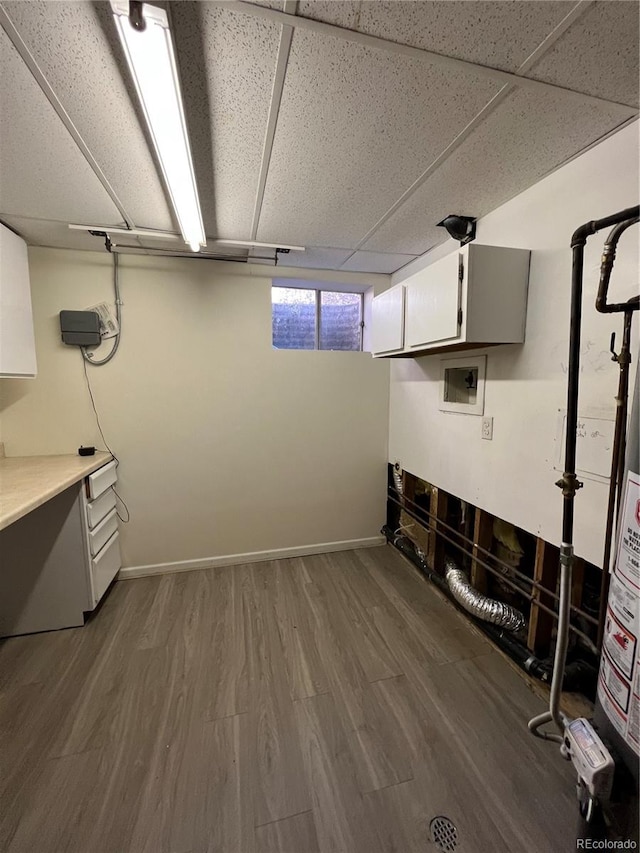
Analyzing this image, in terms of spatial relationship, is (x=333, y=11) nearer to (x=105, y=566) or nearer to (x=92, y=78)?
(x=92, y=78)

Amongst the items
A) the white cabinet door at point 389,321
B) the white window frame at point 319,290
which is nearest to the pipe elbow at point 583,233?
the white cabinet door at point 389,321

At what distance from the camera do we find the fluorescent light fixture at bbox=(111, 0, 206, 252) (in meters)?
0.87

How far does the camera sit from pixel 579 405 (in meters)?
1.48

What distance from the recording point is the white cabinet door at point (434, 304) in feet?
5.63

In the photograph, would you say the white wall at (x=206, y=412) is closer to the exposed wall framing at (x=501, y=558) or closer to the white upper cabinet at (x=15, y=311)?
the white upper cabinet at (x=15, y=311)

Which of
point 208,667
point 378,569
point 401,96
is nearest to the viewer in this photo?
point 401,96

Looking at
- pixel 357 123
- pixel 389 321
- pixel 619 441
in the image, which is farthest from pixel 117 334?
pixel 619 441

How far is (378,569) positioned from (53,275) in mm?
3363

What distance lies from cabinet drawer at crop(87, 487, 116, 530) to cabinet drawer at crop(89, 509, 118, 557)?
0.04 m

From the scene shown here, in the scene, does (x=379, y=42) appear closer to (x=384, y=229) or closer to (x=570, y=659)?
(x=384, y=229)

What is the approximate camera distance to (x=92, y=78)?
3.54ft

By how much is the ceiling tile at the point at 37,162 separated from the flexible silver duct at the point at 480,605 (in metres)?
3.02

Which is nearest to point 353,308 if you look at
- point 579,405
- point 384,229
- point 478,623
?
point 384,229

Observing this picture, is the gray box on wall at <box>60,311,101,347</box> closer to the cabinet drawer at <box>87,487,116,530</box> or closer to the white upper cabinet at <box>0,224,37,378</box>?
the white upper cabinet at <box>0,224,37,378</box>
